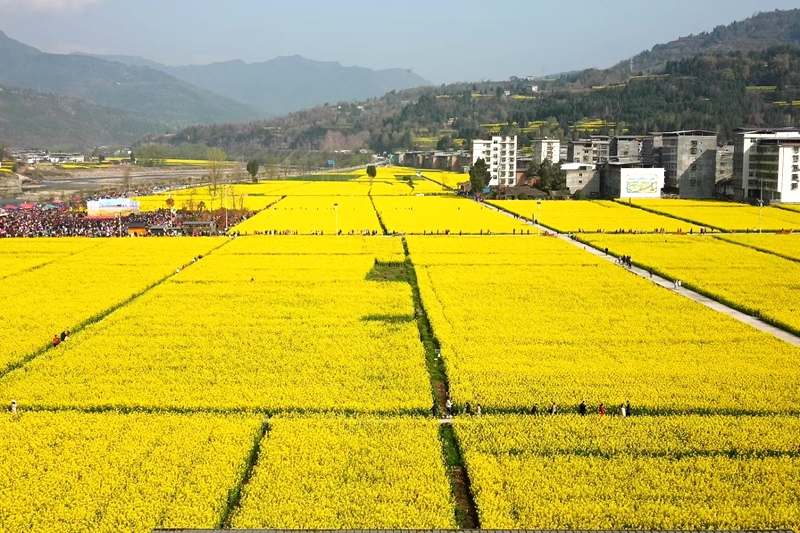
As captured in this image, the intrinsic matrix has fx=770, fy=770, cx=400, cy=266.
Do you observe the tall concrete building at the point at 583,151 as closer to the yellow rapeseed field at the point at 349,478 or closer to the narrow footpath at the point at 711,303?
the narrow footpath at the point at 711,303

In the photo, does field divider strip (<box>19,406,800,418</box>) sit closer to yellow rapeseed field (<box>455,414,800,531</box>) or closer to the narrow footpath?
yellow rapeseed field (<box>455,414,800,531</box>)

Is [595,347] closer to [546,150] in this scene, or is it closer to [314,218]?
[314,218]

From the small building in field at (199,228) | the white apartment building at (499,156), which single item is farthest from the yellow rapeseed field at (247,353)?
the white apartment building at (499,156)

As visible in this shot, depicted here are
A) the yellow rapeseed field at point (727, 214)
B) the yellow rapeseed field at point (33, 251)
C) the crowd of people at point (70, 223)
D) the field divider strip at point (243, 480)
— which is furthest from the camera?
the yellow rapeseed field at point (727, 214)

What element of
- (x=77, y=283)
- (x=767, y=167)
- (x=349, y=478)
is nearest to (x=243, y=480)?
(x=349, y=478)

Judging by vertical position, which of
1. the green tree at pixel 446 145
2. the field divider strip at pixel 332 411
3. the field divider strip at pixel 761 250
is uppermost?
the green tree at pixel 446 145

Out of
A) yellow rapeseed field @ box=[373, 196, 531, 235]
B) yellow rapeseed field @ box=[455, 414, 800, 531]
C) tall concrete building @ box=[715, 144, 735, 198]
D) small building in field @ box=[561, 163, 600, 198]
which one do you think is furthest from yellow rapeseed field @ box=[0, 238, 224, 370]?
tall concrete building @ box=[715, 144, 735, 198]

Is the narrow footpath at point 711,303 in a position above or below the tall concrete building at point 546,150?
below
